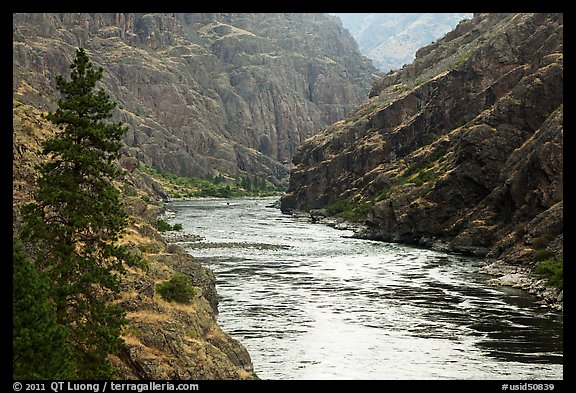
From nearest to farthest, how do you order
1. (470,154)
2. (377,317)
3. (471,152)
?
(377,317), (471,152), (470,154)

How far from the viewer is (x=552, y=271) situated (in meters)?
69.0

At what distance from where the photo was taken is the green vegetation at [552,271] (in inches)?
2581

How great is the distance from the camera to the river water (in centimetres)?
4372

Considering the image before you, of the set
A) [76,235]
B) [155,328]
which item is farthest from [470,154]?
[76,235]

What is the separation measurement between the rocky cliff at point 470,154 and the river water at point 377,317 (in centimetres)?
966

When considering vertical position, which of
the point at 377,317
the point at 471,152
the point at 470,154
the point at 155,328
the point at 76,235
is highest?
the point at 471,152

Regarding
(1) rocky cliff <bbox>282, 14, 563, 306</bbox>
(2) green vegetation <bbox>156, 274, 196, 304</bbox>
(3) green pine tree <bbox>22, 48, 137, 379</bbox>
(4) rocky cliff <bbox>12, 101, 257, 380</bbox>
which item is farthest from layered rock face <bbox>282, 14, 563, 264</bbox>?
(3) green pine tree <bbox>22, 48, 137, 379</bbox>

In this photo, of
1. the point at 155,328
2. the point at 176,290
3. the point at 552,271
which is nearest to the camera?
the point at 155,328

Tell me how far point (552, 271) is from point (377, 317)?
22.3 metres

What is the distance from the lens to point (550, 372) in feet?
137

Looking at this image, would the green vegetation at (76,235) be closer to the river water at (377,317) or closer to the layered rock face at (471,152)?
the river water at (377,317)

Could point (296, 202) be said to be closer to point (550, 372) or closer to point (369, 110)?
point (369, 110)

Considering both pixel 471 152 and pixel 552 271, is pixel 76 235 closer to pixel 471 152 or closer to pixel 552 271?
pixel 552 271

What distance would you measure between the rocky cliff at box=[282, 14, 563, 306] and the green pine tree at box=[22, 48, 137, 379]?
59.3 m
